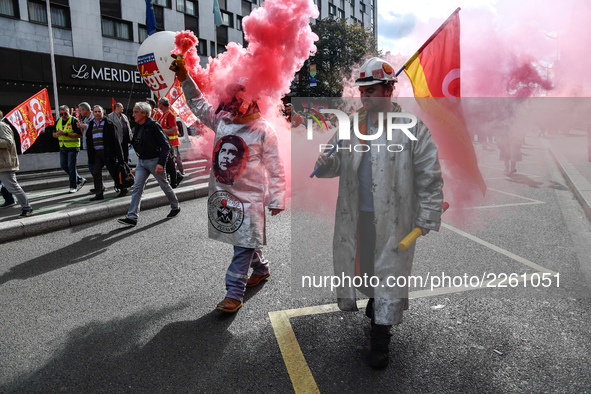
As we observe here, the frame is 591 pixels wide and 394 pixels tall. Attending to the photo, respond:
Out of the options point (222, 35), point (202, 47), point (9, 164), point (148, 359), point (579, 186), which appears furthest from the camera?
point (222, 35)

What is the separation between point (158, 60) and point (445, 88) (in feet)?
37.8

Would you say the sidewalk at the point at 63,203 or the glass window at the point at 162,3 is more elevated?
the glass window at the point at 162,3

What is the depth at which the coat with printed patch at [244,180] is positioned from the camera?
3486 millimetres

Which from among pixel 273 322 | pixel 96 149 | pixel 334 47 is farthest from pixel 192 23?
pixel 273 322

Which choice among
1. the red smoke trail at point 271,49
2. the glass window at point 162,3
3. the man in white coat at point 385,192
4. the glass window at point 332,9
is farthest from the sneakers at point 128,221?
the glass window at point 332,9

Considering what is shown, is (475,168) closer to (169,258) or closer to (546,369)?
(546,369)

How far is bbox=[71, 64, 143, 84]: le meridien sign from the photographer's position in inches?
759

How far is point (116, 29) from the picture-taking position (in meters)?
21.5

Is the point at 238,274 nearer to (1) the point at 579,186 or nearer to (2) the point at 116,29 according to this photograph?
(1) the point at 579,186

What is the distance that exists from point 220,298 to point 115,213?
3.91m

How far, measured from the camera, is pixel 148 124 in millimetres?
6176

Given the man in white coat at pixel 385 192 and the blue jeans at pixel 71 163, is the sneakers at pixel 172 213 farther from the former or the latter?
the man in white coat at pixel 385 192

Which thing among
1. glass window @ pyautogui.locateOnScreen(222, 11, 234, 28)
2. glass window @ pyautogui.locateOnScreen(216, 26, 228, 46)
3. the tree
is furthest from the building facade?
the tree

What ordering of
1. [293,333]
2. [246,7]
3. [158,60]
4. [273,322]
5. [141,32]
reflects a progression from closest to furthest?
[293,333] < [273,322] < [158,60] < [141,32] < [246,7]
